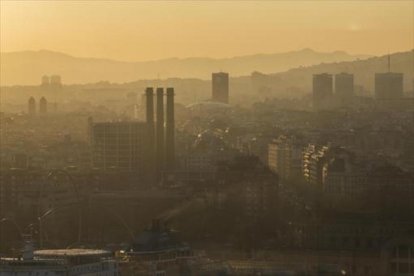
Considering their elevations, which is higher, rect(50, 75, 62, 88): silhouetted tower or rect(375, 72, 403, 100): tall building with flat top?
rect(50, 75, 62, 88): silhouetted tower

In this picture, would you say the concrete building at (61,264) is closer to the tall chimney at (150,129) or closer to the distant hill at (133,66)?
the tall chimney at (150,129)

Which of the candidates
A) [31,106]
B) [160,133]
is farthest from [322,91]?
[160,133]

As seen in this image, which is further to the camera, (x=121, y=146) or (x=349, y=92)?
(x=349, y=92)

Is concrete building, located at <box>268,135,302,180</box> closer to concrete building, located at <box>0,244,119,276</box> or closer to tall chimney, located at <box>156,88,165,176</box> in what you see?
tall chimney, located at <box>156,88,165,176</box>

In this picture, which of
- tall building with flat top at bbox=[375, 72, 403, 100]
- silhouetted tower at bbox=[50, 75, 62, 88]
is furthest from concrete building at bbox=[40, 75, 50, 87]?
tall building with flat top at bbox=[375, 72, 403, 100]

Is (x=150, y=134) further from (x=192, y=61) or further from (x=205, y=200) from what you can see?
(x=192, y=61)

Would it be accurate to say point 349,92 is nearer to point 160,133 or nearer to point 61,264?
point 160,133
